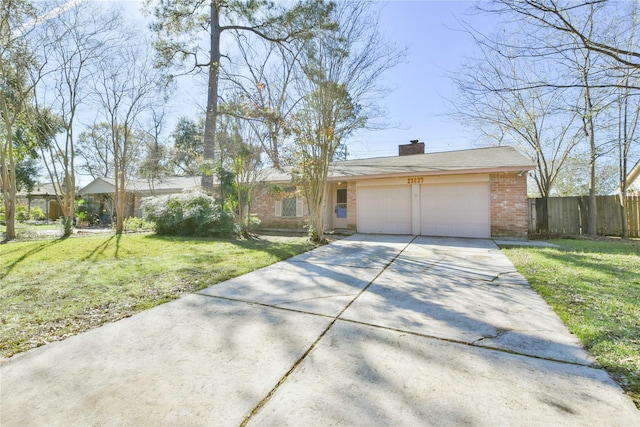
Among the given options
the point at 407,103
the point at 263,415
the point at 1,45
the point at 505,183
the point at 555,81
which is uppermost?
the point at 1,45

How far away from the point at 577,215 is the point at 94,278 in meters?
13.9

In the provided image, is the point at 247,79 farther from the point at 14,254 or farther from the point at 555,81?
the point at 555,81

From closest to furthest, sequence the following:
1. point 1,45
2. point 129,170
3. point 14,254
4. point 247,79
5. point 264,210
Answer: point 14,254 < point 1,45 < point 247,79 < point 264,210 < point 129,170

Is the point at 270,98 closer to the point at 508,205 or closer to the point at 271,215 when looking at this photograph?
the point at 271,215

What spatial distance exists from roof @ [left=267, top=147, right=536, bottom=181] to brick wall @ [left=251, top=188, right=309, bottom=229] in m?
1.10

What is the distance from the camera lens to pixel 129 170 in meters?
15.9

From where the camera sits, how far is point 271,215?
528 inches

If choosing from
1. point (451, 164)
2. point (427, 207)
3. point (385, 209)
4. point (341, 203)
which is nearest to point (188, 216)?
point (341, 203)

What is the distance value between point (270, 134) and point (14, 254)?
23.1 feet

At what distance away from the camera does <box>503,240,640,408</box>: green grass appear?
210 centimetres

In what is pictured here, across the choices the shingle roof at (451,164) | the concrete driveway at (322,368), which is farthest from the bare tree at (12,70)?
the shingle roof at (451,164)

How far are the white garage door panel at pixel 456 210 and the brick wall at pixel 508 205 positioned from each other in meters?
0.20

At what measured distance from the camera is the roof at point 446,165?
9008 mm

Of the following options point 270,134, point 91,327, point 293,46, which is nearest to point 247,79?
point 293,46
